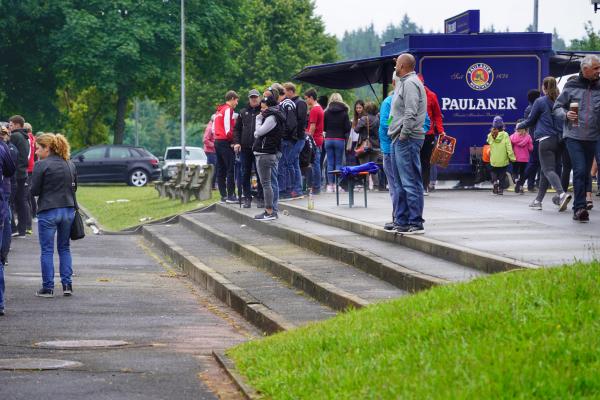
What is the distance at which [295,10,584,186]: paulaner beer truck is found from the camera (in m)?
24.2

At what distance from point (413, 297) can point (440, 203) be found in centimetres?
1067

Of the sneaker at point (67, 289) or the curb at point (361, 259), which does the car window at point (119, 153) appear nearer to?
the curb at point (361, 259)

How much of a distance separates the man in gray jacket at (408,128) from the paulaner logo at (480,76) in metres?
10.7

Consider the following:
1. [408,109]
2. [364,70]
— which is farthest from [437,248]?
[364,70]

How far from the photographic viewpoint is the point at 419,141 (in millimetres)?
13711

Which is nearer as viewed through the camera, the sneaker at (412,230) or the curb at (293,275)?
the curb at (293,275)

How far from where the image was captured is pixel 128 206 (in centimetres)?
3269

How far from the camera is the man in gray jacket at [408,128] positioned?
1349cm

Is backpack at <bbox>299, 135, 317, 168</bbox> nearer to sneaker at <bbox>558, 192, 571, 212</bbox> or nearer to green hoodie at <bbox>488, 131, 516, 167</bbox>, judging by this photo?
green hoodie at <bbox>488, 131, 516, 167</bbox>

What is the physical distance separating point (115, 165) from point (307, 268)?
118 feet

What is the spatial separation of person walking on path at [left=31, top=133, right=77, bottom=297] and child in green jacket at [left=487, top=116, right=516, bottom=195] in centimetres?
1024

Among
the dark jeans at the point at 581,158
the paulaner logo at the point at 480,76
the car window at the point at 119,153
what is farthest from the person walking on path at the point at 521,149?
the car window at the point at 119,153

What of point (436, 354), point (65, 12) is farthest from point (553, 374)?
point (65, 12)

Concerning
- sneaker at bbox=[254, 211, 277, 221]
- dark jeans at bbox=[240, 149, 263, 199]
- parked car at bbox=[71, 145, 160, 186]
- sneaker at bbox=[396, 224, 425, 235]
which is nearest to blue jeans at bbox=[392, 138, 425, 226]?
sneaker at bbox=[396, 224, 425, 235]
